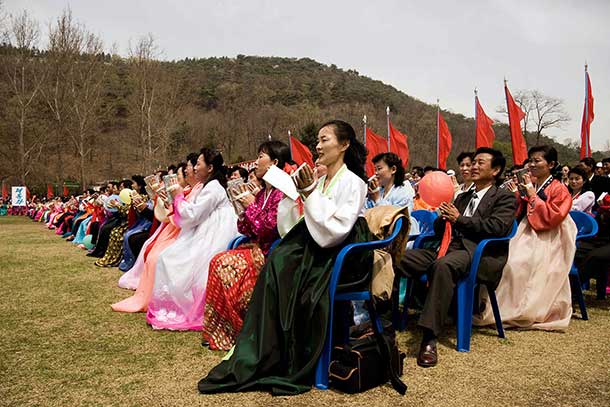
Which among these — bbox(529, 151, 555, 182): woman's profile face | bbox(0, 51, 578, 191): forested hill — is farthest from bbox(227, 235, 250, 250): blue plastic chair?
bbox(0, 51, 578, 191): forested hill

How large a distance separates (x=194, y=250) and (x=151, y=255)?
913 millimetres

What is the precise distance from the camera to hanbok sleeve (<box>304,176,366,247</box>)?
304 centimetres

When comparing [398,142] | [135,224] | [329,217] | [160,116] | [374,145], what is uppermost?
[160,116]

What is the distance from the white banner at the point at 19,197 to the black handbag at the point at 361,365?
27364 mm

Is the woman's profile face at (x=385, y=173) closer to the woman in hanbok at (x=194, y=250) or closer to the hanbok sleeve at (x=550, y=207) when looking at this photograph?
the hanbok sleeve at (x=550, y=207)

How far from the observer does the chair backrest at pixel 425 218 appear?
4.94 meters

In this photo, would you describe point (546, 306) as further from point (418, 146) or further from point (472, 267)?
point (418, 146)

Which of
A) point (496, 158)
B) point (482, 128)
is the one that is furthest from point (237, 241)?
point (482, 128)

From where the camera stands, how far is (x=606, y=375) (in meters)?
3.20

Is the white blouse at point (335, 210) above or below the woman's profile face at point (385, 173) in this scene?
below

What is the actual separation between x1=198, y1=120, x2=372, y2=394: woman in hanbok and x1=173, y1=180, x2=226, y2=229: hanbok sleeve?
6.18ft

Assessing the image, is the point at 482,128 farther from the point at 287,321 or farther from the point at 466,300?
the point at 287,321

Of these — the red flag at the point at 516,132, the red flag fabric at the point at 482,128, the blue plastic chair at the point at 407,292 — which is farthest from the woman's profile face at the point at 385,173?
the red flag fabric at the point at 482,128

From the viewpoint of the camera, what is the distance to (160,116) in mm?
30203
